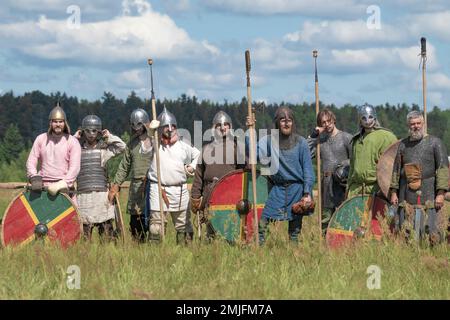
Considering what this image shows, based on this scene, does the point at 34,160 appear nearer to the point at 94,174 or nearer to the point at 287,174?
the point at 94,174

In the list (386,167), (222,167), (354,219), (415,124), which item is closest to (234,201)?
(222,167)

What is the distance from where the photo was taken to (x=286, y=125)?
30.3ft

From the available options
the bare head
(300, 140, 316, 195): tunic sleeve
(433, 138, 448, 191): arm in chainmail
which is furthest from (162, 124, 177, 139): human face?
(433, 138, 448, 191): arm in chainmail

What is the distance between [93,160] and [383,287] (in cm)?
385

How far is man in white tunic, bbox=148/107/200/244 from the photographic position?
975 cm

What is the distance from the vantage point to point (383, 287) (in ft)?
23.6

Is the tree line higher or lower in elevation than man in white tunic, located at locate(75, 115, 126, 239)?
higher

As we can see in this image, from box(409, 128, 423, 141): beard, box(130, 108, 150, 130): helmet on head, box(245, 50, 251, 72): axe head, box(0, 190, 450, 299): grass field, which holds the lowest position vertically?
box(0, 190, 450, 299): grass field

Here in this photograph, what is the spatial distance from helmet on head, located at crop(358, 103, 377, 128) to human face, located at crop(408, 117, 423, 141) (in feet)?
2.07

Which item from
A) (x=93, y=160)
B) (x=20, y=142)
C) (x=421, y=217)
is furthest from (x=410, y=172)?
(x=20, y=142)

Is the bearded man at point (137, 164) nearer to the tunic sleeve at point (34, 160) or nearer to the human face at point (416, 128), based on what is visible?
the tunic sleeve at point (34, 160)

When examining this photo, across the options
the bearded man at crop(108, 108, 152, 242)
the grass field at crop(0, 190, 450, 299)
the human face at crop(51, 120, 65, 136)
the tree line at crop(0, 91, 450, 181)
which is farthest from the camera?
the tree line at crop(0, 91, 450, 181)

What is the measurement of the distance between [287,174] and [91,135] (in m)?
2.06

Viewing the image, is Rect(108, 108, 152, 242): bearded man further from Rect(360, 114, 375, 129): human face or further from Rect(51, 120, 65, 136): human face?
Rect(360, 114, 375, 129): human face
